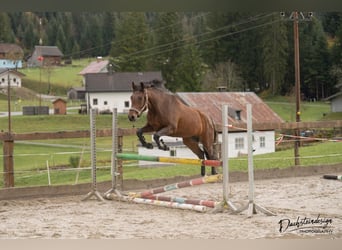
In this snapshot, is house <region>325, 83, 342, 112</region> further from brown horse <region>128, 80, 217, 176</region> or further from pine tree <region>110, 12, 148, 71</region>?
brown horse <region>128, 80, 217, 176</region>

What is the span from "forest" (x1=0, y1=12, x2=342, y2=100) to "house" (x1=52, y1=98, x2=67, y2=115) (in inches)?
70.8

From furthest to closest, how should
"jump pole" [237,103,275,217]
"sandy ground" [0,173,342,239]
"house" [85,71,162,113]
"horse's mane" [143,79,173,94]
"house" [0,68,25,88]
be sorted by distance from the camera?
"house" [85,71,162,113] < "house" [0,68,25,88] < "horse's mane" [143,79,173,94] < "jump pole" [237,103,275,217] < "sandy ground" [0,173,342,239]

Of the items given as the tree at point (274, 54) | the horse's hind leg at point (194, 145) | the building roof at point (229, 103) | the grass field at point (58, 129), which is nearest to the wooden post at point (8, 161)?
the horse's hind leg at point (194, 145)

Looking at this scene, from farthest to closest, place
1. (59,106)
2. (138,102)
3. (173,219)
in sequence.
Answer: (59,106) → (138,102) → (173,219)

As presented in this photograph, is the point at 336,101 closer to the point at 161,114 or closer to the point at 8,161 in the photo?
the point at 8,161

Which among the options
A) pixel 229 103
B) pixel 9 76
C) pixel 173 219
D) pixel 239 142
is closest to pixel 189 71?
pixel 229 103

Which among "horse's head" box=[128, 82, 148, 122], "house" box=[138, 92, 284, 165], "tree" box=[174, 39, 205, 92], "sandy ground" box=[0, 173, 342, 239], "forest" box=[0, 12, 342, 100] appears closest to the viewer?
"sandy ground" box=[0, 173, 342, 239]

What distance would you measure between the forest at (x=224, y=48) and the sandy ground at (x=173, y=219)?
22.8 ft

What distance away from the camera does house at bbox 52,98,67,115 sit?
14883 mm

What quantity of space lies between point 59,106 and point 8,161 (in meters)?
10.9

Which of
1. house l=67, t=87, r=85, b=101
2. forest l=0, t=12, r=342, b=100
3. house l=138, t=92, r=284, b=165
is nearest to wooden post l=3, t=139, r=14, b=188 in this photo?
house l=138, t=92, r=284, b=165

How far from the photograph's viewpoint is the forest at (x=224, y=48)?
14.4 metres

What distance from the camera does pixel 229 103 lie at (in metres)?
12.0

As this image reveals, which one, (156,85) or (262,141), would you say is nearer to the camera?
(156,85)
